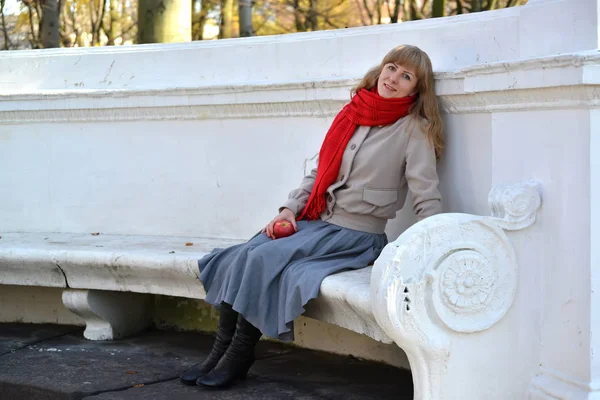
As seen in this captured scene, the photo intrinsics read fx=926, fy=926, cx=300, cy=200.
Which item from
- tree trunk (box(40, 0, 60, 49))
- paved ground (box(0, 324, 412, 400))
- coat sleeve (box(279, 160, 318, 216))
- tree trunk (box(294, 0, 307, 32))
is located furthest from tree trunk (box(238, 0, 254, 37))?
coat sleeve (box(279, 160, 318, 216))

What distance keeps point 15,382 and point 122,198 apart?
1.32m

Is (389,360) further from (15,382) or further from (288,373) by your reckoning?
(15,382)

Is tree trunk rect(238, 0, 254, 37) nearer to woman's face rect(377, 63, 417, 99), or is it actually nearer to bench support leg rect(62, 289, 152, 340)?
bench support leg rect(62, 289, 152, 340)

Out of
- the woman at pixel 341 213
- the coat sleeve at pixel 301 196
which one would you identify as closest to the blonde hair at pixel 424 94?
the woman at pixel 341 213

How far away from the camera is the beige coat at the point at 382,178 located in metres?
3.22

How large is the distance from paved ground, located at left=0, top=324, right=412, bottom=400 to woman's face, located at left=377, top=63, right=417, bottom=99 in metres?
1.07

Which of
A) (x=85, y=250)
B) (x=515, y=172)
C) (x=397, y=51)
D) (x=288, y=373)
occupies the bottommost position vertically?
(x=288, y=373)

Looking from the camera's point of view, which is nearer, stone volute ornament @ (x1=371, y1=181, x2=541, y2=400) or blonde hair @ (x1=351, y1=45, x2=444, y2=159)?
stone volute ornament @ (x1=371, y1=181, x2=541, y2=400)

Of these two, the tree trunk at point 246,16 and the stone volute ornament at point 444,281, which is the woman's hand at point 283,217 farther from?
the tree trunk at point 246,16

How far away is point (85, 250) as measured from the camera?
407 cm

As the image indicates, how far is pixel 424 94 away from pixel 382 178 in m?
0.34

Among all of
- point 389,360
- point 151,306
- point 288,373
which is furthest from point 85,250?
point 389,360

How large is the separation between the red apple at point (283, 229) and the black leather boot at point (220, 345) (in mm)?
329

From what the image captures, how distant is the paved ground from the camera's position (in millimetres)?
3346
